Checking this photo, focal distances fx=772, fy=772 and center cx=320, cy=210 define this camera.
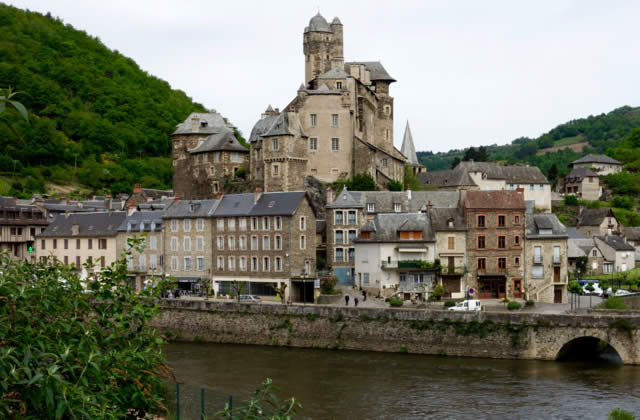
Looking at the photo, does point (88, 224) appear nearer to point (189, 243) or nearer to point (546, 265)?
point (189, 243)

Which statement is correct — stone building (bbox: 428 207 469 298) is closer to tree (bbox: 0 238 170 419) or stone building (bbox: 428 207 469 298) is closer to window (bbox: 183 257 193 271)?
window (bbox: 183 257 193 271)

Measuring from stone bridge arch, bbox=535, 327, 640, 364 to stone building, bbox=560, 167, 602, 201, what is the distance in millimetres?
71885

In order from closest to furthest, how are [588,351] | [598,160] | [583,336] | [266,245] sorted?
[583,336], [588,351], [266,245], [598,160]

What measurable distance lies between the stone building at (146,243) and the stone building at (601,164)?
7699 cm

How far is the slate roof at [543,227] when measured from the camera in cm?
4625


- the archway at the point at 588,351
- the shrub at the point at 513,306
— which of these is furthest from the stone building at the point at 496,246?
the archway at the point at 588,351

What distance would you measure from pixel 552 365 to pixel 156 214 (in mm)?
31029

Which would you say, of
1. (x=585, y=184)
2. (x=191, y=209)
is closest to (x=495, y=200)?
(x=191, y=209)

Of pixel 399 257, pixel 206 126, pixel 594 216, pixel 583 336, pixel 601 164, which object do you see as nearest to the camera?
pixel 583 336

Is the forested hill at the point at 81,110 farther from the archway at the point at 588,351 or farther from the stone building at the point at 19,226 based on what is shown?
the archway at the point at 588,351

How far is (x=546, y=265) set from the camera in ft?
151

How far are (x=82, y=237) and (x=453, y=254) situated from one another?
27866mm

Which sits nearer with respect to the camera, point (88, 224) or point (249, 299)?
point (249, 299)

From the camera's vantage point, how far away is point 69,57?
142625mm
